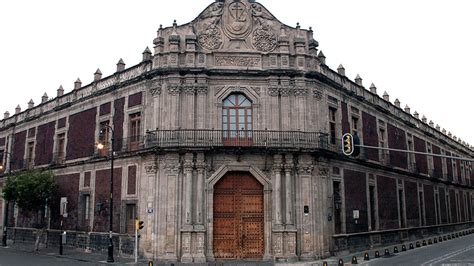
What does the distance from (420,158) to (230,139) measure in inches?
977

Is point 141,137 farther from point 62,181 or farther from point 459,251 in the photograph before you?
point 459,251

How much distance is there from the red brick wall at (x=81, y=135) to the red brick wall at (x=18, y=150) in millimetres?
8596

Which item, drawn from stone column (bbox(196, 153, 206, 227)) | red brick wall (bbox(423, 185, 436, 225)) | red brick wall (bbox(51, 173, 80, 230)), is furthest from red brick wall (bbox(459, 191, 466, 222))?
red brick wall (bbox(51, 173, 80, 230))

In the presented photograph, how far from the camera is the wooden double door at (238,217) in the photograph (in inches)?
918

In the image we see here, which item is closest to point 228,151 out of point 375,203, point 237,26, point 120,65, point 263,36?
point 263,36

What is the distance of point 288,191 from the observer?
77.8 ft

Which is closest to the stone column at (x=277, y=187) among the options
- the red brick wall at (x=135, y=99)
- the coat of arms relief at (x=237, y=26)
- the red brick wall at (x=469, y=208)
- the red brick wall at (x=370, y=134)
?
the coat of arms relief at (x=237, y=26)

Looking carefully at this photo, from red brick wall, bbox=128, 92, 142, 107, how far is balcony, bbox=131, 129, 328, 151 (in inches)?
121

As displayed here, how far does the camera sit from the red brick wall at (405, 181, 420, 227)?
119ft

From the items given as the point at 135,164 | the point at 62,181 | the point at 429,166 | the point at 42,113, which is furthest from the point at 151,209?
the point at 429,166

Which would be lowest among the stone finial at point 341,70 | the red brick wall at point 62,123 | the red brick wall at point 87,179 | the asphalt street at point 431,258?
the asphalt street at point 431,258

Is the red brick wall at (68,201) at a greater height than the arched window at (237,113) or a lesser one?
lesser

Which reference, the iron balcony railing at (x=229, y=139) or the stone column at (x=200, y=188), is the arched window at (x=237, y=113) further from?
the stone column at (x=200, y=188)

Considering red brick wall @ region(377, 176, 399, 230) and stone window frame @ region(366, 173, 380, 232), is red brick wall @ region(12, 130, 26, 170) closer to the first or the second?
stone window frame @ region(366, 173, 380, 232)
